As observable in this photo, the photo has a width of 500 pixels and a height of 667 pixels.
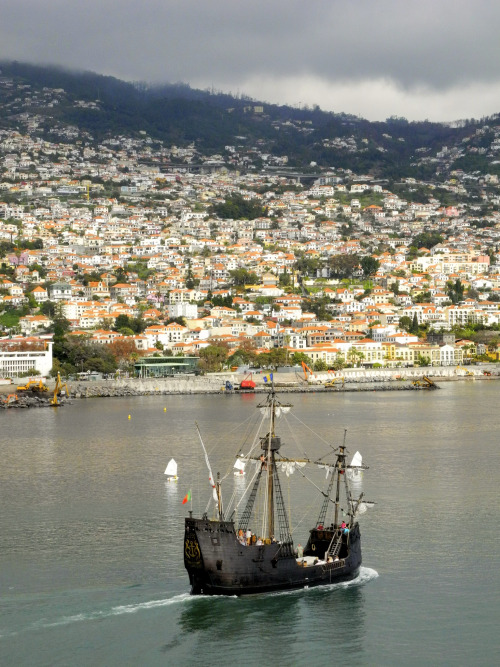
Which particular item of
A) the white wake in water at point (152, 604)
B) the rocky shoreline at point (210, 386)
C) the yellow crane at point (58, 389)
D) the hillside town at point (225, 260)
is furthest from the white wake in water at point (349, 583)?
the hillside town at point (225, 260)

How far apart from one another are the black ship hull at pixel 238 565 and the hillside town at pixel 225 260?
2046 inches

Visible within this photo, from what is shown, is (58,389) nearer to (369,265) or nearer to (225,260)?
(225,260)

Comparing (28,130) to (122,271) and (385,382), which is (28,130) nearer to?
(122,271)

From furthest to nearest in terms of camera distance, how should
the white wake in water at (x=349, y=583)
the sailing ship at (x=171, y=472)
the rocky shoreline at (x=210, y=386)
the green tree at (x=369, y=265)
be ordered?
the green tree at (x=369, y=265)
the rocky shoreline at (x=210, y=386)
the sailing ship at (x=171, y=472)
the white wake in water at (x=349, y=583)

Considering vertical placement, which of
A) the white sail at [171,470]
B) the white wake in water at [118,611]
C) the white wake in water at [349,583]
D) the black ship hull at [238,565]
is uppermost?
the white sail at [171,470]

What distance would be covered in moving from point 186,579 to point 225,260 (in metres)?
91.9

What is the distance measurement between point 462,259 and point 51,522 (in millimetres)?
97261

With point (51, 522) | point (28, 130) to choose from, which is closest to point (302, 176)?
point (28, 130)

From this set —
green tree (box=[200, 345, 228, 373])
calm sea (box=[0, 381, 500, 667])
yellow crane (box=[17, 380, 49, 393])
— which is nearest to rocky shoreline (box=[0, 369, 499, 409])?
yellow crane (box=[17, 380, 49, 393])

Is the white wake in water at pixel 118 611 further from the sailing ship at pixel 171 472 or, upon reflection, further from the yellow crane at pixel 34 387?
the yellow crane at pixel 34 387

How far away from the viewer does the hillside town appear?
80.9 m

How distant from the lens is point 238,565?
17531 mm

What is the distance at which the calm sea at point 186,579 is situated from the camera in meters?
16.0

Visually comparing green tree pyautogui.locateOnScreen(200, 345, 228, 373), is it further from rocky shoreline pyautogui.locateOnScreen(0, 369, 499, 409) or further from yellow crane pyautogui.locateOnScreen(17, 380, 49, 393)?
yellow crane pyautogui.locateOnScreen(17, 380, 49, 393)
